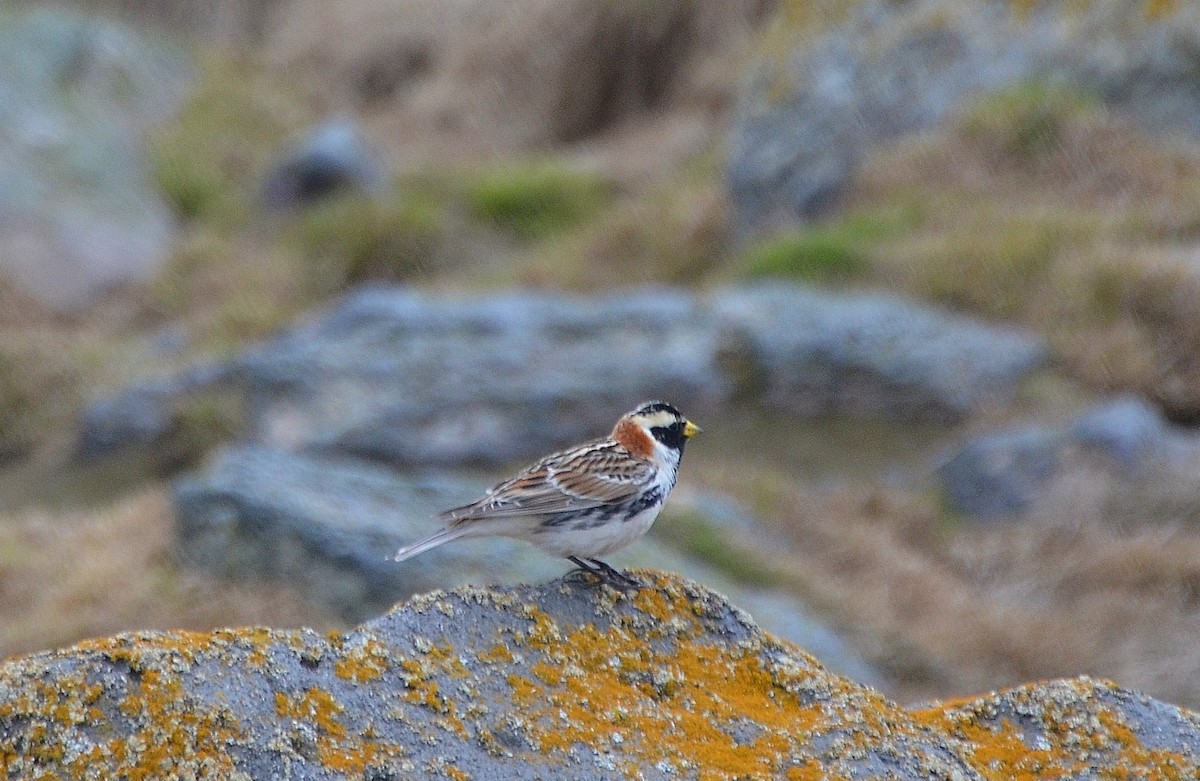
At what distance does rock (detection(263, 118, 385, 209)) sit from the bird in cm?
1452

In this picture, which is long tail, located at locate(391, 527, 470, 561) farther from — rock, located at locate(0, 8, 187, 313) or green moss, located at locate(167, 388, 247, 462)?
rock, located at locate(0, 8, 187, 313)

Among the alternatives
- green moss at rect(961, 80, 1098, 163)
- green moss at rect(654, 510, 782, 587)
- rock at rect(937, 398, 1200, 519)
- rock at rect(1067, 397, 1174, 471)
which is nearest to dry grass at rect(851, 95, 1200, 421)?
green moss at rect(961, 80, 1098, 163)

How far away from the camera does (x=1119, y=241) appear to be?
12828mm

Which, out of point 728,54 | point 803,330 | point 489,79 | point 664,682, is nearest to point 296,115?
point 489,79

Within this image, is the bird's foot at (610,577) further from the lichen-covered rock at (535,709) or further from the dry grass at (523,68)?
the dry grass at (523,68)

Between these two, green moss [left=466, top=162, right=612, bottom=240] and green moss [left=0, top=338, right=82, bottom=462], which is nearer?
green moss [left=0, top=338, right=82, bottom=462]

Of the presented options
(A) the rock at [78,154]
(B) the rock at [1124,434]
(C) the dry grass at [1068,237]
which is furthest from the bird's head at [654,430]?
(A) the rock at [78,154]

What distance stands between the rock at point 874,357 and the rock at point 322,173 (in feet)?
27.3

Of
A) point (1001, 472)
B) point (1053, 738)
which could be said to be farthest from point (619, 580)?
point (1001, 472)

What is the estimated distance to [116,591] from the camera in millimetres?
9258

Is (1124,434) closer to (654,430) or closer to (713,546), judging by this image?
(713,546)

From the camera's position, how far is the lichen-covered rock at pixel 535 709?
357 centimetres

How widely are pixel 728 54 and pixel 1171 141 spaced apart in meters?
8.06

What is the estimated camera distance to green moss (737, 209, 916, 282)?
1382 centimetres
